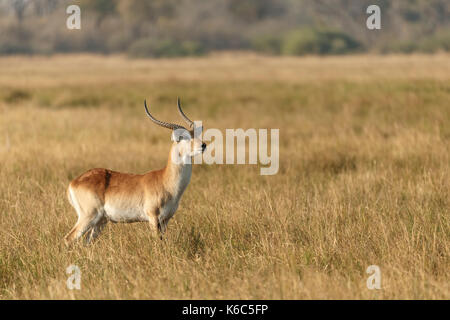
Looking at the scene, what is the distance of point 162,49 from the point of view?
6084cm

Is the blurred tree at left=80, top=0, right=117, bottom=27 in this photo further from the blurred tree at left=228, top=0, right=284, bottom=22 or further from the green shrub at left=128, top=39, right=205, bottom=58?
the blurred tree at left=228, top=0, right=284, bottom=22

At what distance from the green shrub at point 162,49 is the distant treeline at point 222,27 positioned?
87mm

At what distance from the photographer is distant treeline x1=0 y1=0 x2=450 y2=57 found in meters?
61.6

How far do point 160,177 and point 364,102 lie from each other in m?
14.4

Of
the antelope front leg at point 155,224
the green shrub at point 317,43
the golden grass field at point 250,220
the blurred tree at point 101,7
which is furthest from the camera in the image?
the blurred tree at point 101,7

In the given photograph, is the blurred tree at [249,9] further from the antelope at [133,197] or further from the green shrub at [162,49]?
the antelope at [133,197]

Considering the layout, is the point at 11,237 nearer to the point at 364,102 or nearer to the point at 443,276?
the point at 443,276

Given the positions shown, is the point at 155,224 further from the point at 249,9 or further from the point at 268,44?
the point at 249,9

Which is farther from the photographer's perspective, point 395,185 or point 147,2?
point 147,2

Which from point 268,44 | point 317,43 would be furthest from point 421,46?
point 268,44

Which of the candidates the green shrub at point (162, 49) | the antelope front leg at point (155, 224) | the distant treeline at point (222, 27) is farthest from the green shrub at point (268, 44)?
the antelope front leg at point (155, 224)

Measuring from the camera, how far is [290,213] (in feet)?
21.9

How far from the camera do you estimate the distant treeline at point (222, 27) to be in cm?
6162

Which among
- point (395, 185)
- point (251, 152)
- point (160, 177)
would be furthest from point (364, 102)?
point (160, 177)
